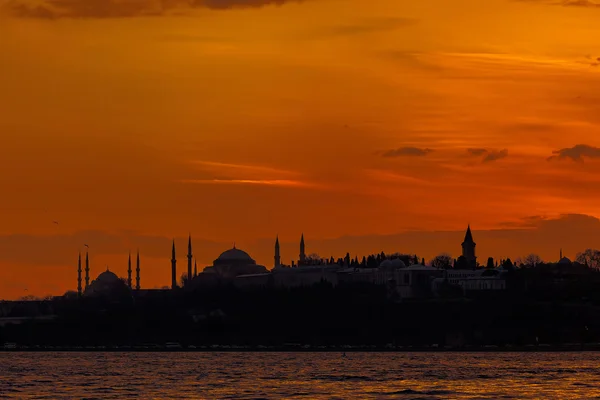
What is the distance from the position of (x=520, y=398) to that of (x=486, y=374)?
2896cm

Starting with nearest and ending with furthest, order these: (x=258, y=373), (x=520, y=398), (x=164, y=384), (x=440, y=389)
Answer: (x=520, y=398) < (x=440, y=389) < (x=164, y=384) < (x=258, y=373)

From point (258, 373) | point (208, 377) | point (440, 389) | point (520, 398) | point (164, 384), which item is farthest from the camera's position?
point (258, 373)

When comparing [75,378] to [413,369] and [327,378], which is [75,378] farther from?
[413,369]

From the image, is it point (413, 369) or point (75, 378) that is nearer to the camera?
point (75, 378)

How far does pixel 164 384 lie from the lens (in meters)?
113

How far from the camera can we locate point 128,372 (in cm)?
13575

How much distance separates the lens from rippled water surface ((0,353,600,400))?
102 metres

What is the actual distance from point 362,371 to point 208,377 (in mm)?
15951

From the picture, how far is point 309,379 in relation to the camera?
11894cm

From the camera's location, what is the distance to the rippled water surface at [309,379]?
10181 centimetres

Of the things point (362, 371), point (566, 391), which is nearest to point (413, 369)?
point (362, 371)

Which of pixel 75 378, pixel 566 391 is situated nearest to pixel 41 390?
pixel 75 378

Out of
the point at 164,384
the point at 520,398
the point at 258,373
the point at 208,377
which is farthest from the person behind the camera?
the point at 258,373

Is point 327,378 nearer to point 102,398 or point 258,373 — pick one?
point 258,373
